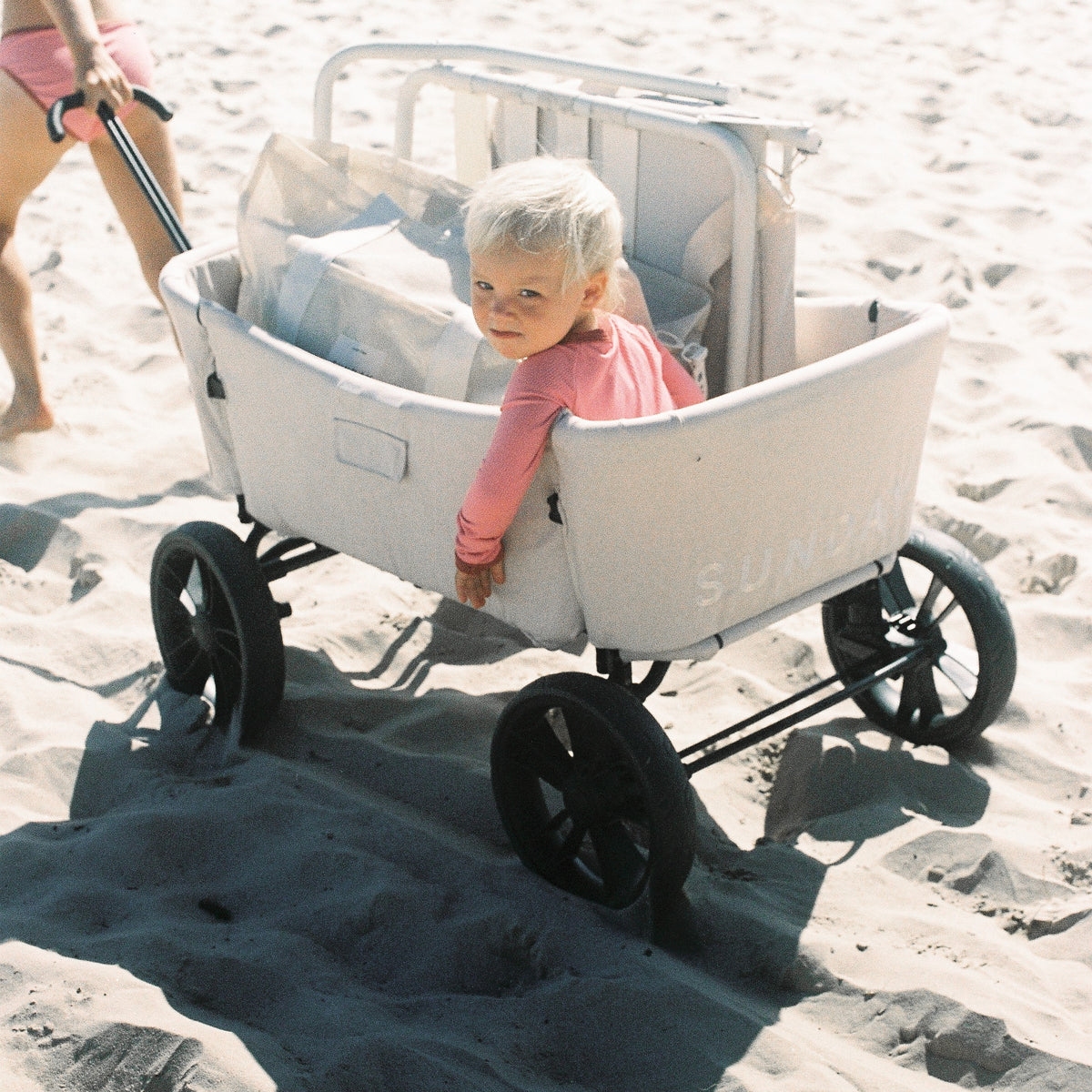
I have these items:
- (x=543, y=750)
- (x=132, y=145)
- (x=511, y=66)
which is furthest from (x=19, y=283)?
(x=543, y=750)

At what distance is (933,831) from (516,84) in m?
1.59

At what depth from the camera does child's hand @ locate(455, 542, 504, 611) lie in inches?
83.9

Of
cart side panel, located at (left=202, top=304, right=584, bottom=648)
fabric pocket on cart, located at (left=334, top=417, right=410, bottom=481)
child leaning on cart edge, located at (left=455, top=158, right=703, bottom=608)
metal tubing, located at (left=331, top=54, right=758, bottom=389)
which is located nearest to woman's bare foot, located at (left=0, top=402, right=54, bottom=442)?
cart side panel, located at (left=202, top=304, right=584, bottom=648)

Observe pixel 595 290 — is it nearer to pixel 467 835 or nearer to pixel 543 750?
pixel 543 750

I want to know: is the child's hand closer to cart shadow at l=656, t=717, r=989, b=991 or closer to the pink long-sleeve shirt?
the pink long-sleeve shirt

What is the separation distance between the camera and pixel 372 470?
222 cm

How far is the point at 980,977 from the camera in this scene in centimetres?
207

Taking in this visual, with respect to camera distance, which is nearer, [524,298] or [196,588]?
[524,298]

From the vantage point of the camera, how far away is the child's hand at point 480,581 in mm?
2131

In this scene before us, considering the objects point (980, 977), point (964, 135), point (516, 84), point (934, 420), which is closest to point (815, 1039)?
point (980, 977)

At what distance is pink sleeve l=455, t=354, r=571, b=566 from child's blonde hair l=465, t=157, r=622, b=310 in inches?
6.2

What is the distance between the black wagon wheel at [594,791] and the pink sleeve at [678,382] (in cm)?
54

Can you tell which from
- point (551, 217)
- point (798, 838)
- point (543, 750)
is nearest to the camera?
point (551, 217)

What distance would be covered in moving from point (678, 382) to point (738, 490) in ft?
1.34
